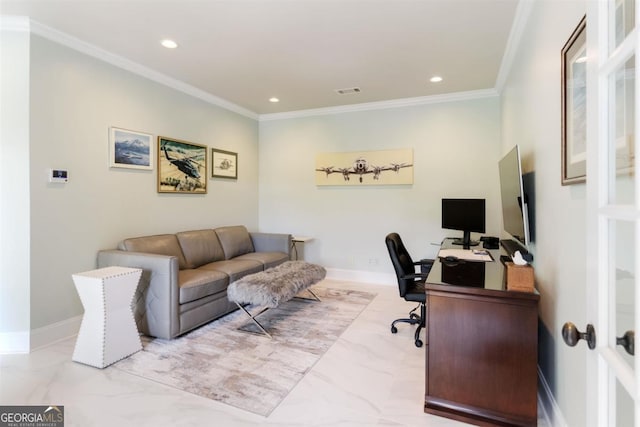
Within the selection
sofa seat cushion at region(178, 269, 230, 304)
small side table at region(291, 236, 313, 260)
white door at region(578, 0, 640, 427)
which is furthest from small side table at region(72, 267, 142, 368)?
white door at region(578, 0, 640, 427)

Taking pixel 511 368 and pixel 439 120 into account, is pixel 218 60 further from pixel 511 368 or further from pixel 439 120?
pixel 511 368

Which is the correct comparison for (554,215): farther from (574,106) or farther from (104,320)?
(104,320)

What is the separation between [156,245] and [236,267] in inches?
33.9

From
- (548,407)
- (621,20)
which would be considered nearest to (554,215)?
(548,407)

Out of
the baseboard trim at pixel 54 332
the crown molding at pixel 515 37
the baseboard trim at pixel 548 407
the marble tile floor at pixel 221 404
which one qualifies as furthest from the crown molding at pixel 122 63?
the baseboard trim at pixel 548 407

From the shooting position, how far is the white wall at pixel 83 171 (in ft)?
8.89

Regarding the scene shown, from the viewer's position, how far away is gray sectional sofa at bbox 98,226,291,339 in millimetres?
2811

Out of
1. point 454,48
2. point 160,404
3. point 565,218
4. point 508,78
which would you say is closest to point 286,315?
point 160,404

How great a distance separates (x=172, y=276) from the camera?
279 centimetres

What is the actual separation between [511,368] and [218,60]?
3537 millimetres

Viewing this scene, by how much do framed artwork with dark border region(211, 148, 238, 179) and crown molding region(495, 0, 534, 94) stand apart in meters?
3.64

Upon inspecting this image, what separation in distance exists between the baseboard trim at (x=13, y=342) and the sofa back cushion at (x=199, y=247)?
1.46m

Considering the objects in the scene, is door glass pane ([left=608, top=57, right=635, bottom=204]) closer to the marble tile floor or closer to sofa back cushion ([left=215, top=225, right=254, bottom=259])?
the marble tile floor

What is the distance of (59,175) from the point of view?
2820 millimetres
